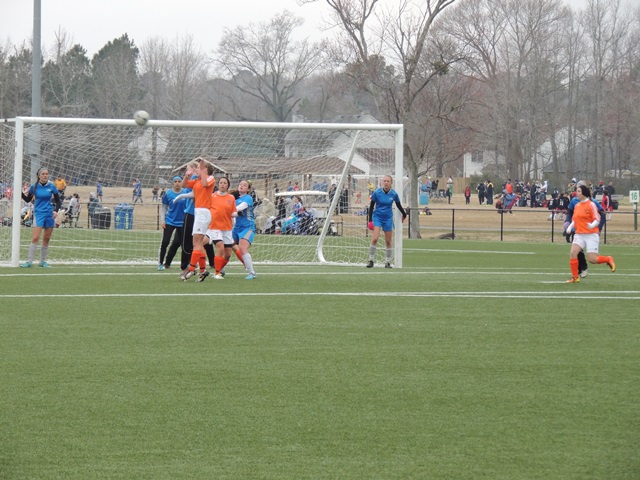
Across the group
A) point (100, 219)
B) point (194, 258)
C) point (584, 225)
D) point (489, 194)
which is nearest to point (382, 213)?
point (584, 225)

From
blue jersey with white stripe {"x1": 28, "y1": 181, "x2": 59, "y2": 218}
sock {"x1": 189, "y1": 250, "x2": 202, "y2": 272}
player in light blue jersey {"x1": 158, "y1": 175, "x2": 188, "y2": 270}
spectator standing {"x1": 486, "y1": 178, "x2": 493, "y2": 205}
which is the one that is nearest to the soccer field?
sock {"x1": 189, "y1": 250, "x2": 202, "y2": 272}

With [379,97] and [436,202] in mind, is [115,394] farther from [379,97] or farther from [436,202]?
[436,202]

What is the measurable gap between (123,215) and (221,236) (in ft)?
56.5

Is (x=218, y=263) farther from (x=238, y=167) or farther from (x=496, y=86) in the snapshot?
(x=496, y=86)

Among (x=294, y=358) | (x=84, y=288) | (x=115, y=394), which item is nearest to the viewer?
(x=115, y=394)

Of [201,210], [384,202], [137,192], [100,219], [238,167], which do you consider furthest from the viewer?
[100,219]

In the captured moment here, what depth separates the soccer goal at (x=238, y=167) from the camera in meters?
20.7

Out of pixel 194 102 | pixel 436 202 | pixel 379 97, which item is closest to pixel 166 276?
pixel 379 97

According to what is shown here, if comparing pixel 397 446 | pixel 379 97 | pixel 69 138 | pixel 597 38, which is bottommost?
pixel 397 446

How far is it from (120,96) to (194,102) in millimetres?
8573

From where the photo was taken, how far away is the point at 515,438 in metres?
6.04

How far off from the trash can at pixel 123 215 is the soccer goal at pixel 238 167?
3603 millimetres

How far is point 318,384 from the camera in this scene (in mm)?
7566

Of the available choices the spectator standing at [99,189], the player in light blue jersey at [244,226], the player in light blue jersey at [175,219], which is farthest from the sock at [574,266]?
the spectator standing at [99,189]
